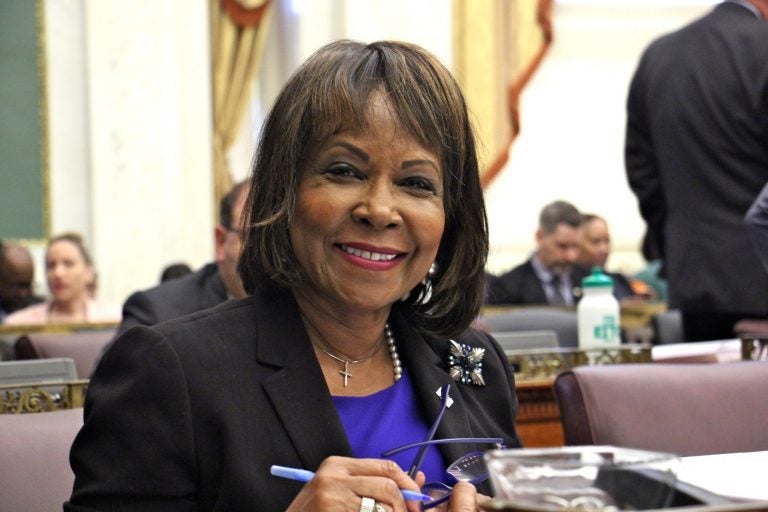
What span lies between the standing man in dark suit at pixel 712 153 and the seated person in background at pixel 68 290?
2959 millimetres

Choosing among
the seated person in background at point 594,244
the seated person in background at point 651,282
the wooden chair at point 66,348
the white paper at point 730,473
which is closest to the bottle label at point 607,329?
the wooden chair at point 66,348

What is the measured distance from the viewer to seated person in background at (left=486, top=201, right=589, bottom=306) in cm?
629

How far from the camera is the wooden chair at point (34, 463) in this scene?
171cm

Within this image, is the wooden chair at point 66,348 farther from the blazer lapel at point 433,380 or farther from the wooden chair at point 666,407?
the wooden chair at point 666,407

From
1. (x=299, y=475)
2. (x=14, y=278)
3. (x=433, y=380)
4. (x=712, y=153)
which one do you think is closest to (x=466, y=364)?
(x=433, y=380)

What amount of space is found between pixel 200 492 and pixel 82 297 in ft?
15.4

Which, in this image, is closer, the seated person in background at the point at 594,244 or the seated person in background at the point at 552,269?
the seated person in background at the point at 552,269

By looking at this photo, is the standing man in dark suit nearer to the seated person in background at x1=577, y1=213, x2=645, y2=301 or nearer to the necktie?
the necktie

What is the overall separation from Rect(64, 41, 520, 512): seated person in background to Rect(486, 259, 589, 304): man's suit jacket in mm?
4109

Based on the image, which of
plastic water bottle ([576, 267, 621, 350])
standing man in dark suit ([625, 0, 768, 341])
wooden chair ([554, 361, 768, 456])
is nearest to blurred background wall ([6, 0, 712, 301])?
standing man in dark suit ([625, 0, 768, 341])

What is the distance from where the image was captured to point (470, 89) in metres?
9.09

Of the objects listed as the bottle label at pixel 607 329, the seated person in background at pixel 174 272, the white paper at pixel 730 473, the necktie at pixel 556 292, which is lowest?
the necktie at pixel 556 292

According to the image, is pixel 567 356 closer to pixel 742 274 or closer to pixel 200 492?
pixel 742 274

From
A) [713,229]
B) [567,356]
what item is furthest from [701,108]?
[567,356]
